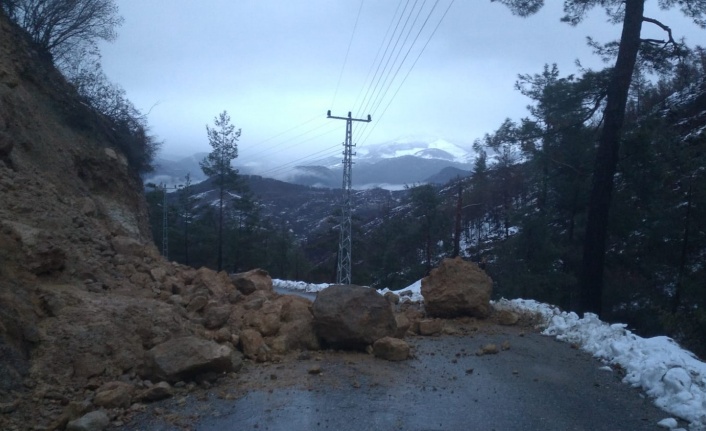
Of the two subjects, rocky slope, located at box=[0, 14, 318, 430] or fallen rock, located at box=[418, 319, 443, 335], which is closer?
rocky slope, located at box=[0, 14, 318, 430]

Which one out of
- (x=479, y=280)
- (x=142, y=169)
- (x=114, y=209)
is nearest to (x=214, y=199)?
(x=142, y=169)

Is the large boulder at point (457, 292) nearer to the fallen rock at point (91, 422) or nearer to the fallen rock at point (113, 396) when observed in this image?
the fallen rock at point (113, 396)

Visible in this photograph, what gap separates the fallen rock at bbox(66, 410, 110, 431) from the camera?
5855 millimetres

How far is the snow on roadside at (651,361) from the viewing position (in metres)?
6.64

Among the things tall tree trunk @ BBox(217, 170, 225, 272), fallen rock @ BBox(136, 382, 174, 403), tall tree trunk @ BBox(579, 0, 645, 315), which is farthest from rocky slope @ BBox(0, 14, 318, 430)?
tall tree trunk @ BBox(217, 170, 225, 272)

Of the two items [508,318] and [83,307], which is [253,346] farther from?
[508,318]

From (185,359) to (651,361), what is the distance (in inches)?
218

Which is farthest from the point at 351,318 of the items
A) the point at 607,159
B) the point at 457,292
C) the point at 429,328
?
the point at 607,159

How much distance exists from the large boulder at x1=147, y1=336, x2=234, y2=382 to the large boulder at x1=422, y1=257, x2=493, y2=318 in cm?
571

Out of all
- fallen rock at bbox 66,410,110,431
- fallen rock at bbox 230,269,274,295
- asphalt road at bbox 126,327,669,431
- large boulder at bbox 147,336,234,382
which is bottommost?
asphalt road at bbox 126,327,669,431

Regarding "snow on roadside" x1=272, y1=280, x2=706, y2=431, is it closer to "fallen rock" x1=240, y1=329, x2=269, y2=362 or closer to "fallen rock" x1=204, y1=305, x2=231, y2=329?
"fallen rock" x1=240, y1=329, x2=269, y2=362

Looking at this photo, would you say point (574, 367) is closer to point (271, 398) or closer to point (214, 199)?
point (271, 398)

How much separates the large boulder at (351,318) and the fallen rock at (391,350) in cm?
28

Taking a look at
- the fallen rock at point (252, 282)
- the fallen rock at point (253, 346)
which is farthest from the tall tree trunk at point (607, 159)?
the fallen rock at point (253, 346)
